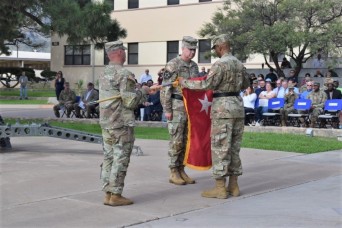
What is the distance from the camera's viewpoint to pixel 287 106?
1730cm

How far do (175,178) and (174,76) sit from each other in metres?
1.57

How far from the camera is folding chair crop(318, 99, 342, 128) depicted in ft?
52.7

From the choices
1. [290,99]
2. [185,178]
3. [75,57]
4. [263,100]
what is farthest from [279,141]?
[75,57]

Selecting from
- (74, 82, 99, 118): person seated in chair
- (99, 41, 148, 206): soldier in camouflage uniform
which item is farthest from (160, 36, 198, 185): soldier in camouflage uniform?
(74, 82, 99, 118): person seated in chair

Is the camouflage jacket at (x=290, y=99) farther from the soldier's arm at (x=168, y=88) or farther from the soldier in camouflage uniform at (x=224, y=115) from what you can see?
the soldier in camouflage uniform at (x=224, y=115)

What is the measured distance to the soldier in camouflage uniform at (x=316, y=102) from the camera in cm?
1641

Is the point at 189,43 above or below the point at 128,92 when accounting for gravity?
above

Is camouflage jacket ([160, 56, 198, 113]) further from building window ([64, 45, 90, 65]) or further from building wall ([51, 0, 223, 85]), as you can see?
building window ([64, 45, 90, 65])

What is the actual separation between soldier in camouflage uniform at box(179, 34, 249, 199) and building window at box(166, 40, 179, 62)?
30613 mm

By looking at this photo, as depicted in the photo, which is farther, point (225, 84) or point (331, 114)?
point (331, 114)

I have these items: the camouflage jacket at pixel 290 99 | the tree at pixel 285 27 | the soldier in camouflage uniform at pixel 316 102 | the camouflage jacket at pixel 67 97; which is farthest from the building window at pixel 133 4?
the soldier in camouflage uniform at pixel 316 102

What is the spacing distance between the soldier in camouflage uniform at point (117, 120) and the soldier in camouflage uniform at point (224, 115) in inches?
42.9

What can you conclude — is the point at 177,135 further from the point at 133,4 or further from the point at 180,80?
the point at 133,4

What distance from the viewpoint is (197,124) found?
8.23 m
